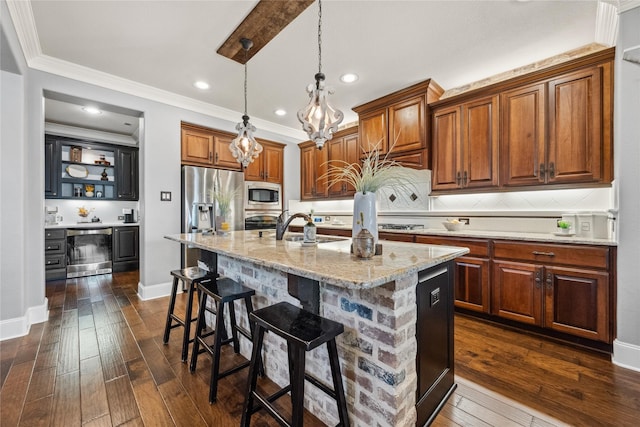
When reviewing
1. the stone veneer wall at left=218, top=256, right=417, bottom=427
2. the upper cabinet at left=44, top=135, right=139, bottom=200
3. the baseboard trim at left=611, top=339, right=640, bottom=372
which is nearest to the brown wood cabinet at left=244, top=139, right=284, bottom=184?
the upper cabinet at left=44, top=135, right=139, bottom=200

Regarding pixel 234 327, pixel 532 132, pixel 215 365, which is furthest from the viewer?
pixel 532 132

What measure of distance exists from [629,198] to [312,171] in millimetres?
3980

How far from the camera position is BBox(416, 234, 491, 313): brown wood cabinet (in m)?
2.53

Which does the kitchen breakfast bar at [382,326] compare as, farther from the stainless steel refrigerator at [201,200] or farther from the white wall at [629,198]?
the stainless steel refrigerator at [201,200]

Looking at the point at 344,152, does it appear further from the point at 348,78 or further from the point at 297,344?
the point at 297,344

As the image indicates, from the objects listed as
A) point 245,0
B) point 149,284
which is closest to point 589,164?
point 245,0

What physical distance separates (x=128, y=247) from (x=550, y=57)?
21.5ft

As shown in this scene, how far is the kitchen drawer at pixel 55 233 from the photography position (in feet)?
13.4

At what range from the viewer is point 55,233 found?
416 centimetres

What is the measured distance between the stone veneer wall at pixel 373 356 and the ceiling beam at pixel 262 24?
203 cm

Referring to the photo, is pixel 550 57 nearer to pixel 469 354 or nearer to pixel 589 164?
pixel 589 164

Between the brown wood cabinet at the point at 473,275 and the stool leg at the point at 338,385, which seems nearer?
the stool leg at the point at 338,385

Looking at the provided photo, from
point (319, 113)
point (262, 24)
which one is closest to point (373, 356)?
→ point (319, 113)

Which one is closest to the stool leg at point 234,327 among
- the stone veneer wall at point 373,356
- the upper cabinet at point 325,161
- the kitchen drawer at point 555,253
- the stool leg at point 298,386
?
the stone veneer wall at point 373,356
